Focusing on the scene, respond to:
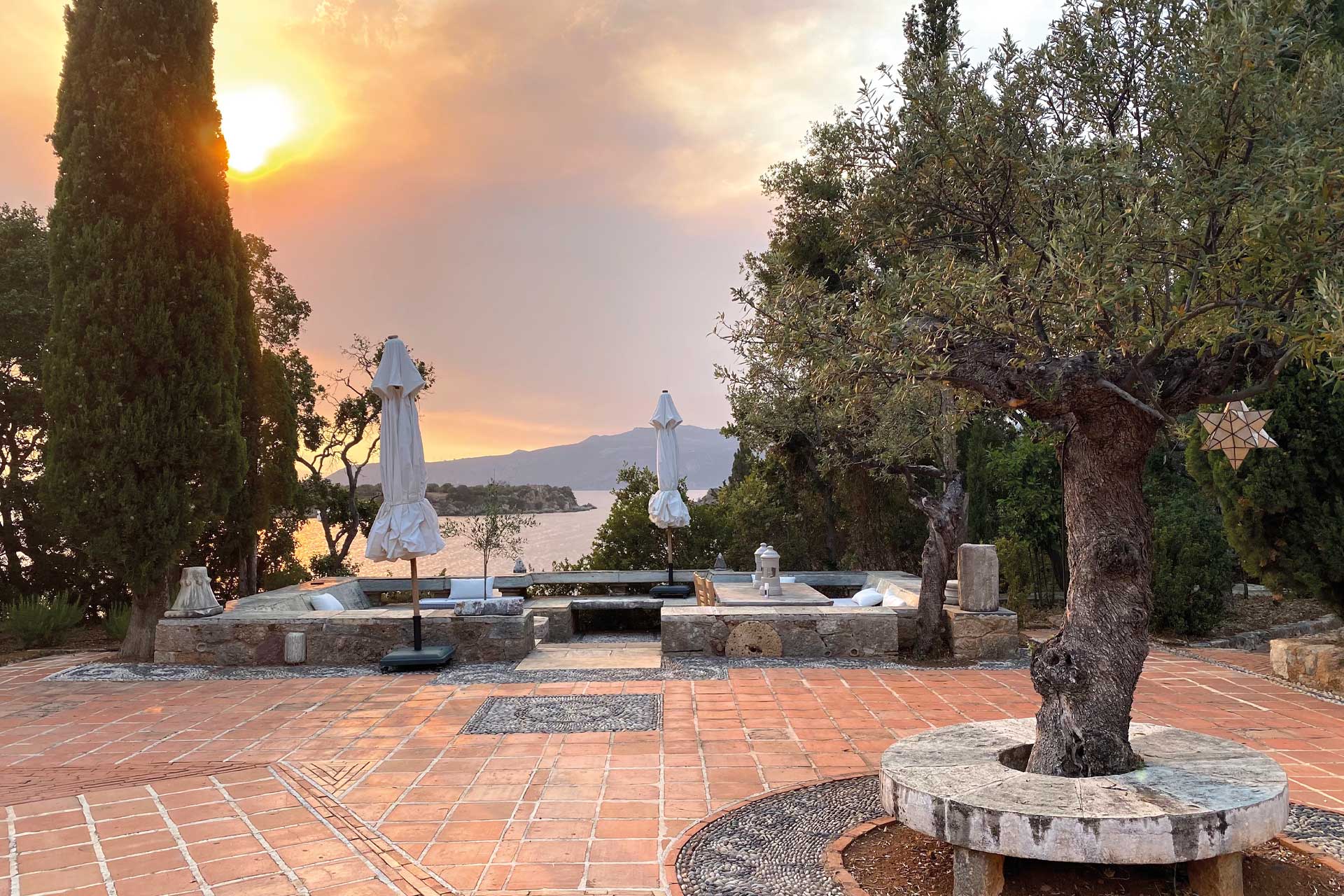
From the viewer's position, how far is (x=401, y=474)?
910cm

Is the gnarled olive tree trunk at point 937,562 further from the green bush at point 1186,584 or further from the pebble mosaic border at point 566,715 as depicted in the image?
the pebble mosaic border at point 566,715

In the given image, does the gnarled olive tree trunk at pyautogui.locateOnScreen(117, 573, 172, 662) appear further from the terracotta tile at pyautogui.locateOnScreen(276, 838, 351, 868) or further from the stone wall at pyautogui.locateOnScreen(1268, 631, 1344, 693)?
the stone wall at pyautogui.locateOnScreen(1268, 631, 1344, 693)

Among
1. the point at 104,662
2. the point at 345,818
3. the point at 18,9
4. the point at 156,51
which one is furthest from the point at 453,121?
the point at 345,818

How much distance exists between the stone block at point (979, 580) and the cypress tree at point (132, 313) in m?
9.04

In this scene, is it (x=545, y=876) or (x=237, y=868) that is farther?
(x=237, y=868)

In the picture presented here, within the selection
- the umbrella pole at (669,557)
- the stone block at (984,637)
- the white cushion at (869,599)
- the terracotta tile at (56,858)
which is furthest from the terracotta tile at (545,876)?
the umbrella pole at (669,557)

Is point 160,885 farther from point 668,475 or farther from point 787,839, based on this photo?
point 668,475

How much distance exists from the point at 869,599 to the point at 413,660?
5.43m

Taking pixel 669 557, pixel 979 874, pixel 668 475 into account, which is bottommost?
pixel 979 874

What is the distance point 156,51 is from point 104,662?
290 inches

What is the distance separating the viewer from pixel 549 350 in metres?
19.0

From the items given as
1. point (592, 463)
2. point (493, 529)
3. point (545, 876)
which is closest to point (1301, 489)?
point (545, 876)

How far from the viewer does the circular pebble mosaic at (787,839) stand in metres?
3.86

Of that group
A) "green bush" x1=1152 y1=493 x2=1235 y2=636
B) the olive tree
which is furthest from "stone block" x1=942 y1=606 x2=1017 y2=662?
the olive tree
